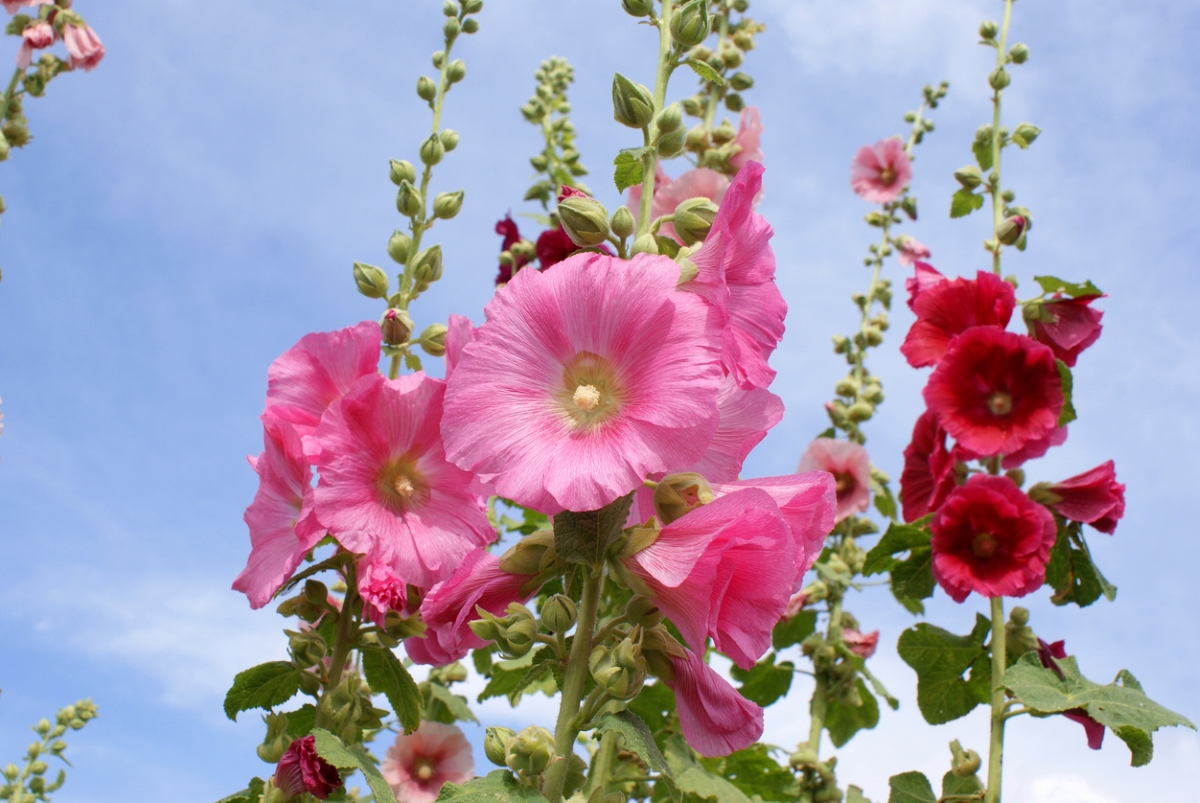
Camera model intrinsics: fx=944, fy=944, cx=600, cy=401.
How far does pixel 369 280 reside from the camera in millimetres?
1829

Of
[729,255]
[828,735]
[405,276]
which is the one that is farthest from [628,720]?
[828,735]

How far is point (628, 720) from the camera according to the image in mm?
1064

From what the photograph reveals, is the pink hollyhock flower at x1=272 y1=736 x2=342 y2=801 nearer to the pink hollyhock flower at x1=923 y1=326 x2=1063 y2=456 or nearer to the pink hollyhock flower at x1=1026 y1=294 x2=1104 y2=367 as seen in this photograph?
the pink hollyhock flower at x1=923 y1=326 x2=1063 y2=456

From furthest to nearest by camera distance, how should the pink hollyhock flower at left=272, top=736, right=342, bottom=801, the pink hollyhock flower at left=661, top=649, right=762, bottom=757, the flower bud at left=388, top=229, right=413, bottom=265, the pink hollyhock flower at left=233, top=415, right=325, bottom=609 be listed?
1. the flower bud at left=388, top=229, right=413, bottom=265
2. the pink hollyhock flower at left=233, top=415, right=325, bottom=609
3. the pink hollyhock flower at left=272, top=736, right=342, bottom=801
4. the pink hollyhock flower at left=661, top=649, right=762, bottom=757

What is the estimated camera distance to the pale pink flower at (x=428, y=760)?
282 centimetres

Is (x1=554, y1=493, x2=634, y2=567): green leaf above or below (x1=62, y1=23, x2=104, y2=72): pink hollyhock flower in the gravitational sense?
below

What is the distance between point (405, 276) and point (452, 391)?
90 centimetres

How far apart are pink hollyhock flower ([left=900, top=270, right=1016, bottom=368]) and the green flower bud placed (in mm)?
1460

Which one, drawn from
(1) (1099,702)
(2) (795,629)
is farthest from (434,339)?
(2) (795,629)

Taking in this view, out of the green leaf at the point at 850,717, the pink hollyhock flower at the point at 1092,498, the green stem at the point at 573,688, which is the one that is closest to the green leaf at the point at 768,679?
the green leaf at the point at 850,717

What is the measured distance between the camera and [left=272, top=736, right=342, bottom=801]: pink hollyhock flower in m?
1.38

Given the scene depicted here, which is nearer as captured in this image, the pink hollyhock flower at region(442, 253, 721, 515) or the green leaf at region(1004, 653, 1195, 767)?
the pink hollyhock flower at region(442, 253, 721, 515)

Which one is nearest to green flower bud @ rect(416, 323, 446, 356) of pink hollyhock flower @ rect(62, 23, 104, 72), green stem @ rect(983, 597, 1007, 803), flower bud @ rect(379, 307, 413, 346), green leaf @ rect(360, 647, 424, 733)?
flower bud @ rect(379, 307, 413, 346)

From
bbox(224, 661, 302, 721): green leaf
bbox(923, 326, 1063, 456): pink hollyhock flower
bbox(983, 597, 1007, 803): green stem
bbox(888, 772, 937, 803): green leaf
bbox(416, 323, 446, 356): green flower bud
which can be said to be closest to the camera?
bbox(224, 661, 302, 721): green leaf
